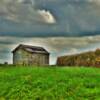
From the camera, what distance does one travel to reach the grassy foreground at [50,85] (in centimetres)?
2230

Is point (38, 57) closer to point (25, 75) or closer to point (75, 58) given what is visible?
point (75, 58)

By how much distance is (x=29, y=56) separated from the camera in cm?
6738

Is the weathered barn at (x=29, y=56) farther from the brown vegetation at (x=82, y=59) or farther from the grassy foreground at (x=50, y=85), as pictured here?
the grassy foreground at (x=50, y=85)

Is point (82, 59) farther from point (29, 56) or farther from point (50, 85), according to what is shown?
point (29, 56)

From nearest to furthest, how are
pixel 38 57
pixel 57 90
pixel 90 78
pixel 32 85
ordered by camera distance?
pixel 57 90 → pixel 32 85 → pixel 90 78 → pixel 38 57

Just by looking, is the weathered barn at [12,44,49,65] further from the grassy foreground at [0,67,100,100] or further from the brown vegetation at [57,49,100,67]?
the grassy foreground at [0,67,100,100]

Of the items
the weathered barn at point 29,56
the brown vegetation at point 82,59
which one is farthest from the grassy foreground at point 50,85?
the weathered barn at point 29,56

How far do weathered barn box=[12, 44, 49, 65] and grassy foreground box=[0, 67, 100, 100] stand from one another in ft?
120

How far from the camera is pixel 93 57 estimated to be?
36.0m

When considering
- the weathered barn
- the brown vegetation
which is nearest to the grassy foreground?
the brown vegetation

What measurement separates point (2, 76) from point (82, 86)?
309 inches

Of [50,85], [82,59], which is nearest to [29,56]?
[82,59]

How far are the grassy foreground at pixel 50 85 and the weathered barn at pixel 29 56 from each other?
3661 cm

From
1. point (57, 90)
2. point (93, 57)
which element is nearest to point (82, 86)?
point (57, 90)
